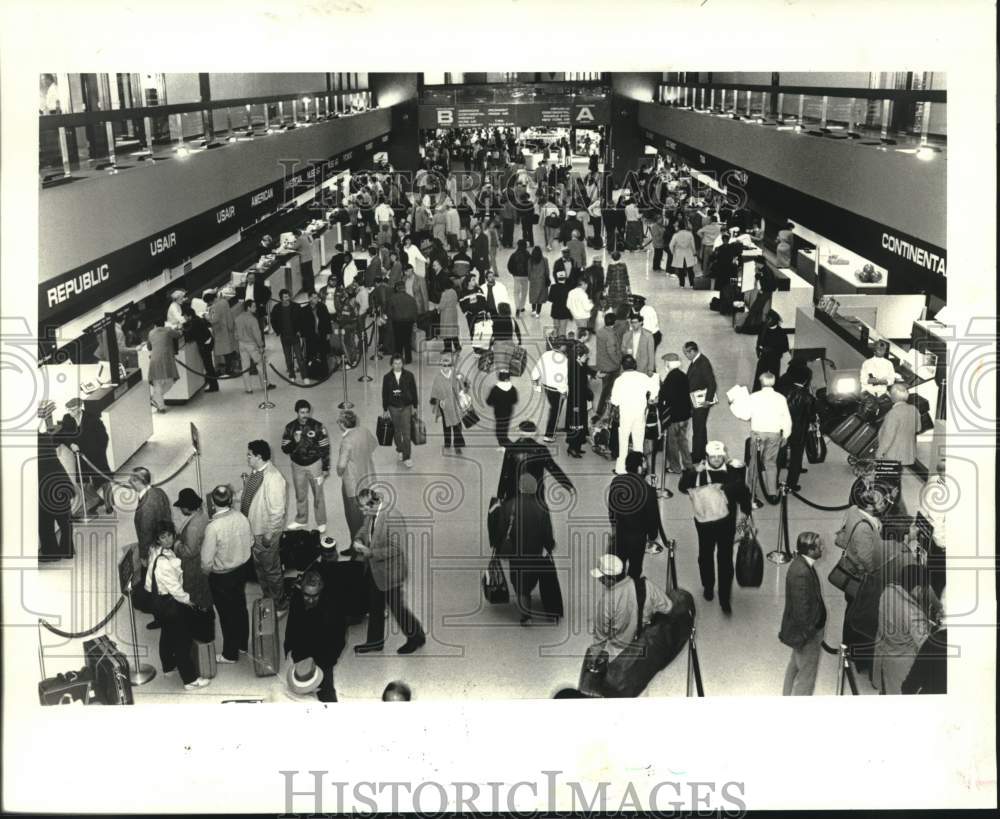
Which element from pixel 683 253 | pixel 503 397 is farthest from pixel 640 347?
pixel 683 253

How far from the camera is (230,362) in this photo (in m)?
13.2

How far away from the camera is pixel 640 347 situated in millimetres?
10664

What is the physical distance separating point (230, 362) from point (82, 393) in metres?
3.83

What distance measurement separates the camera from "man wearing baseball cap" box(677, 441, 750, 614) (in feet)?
22.3

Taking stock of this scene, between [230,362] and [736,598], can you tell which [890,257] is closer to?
[736,598]

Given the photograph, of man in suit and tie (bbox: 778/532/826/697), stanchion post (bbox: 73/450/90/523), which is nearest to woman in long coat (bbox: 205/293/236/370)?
stanchion post (bbox: 73/450/90/523)

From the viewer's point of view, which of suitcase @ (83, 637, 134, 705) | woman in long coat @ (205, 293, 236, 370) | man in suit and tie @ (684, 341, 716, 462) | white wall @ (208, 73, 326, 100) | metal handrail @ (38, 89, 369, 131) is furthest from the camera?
white wall @ (208, 73, 326, 100)

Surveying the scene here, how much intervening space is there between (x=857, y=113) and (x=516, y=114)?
15.9m

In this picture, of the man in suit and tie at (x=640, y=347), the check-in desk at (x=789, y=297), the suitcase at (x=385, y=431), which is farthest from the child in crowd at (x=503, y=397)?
the check-in desk at (x=789, y=297)

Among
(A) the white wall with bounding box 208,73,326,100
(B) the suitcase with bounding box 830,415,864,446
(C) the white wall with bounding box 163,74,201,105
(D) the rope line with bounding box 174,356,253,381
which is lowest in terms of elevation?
(B) the suitcase with bounding box 830,415,864,446

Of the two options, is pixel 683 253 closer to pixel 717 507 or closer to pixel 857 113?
pixel 857 113

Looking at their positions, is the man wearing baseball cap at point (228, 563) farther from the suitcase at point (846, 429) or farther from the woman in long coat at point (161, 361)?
the suitcase at point (846, 429)

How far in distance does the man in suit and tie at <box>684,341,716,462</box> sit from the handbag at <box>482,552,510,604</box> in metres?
3.38

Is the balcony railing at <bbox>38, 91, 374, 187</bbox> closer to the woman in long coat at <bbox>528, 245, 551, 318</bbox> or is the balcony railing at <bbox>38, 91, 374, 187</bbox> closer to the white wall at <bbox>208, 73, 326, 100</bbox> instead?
the white wall at <bbox>208, 73, 326, 100</bbox>
